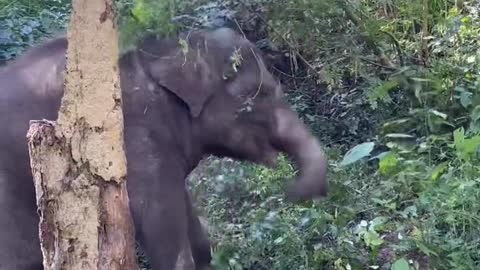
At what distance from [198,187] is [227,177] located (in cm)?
19

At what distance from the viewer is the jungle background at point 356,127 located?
566cm

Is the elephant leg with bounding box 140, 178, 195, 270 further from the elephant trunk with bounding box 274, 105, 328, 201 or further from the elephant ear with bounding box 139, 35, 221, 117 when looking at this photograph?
the elephant trunk with bounding box 274, 105, 328, 201

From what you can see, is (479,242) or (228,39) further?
(228,39)

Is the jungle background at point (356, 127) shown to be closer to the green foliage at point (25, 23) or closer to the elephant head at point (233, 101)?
the green foliage at point (25, 23)

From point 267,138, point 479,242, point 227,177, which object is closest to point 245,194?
point 227,177

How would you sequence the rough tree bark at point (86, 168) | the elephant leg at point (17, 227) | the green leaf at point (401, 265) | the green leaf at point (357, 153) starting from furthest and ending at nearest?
the green leaf at point (357, 153), the elephant leg at point (17, 227), the green leaf at point (401, 265), the rough tree bark at point (86, 168)

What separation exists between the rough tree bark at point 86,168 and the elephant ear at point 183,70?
1665 mm

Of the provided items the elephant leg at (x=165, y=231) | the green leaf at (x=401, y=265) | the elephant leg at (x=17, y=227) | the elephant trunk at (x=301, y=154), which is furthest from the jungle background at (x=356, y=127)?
the elephant leg at (x=17, y=227)

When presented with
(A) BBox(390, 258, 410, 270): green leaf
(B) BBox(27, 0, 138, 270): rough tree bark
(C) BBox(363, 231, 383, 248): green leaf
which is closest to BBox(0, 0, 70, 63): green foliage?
(C) BBox(363, 231, 383, 248): green leaf

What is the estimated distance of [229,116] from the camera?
19.0ft

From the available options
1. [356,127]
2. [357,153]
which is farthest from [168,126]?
[356,127]

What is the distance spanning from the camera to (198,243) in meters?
6.03

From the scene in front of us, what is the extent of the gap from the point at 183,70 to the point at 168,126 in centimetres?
28

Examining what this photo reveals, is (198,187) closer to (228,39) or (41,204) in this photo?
(228,39)
